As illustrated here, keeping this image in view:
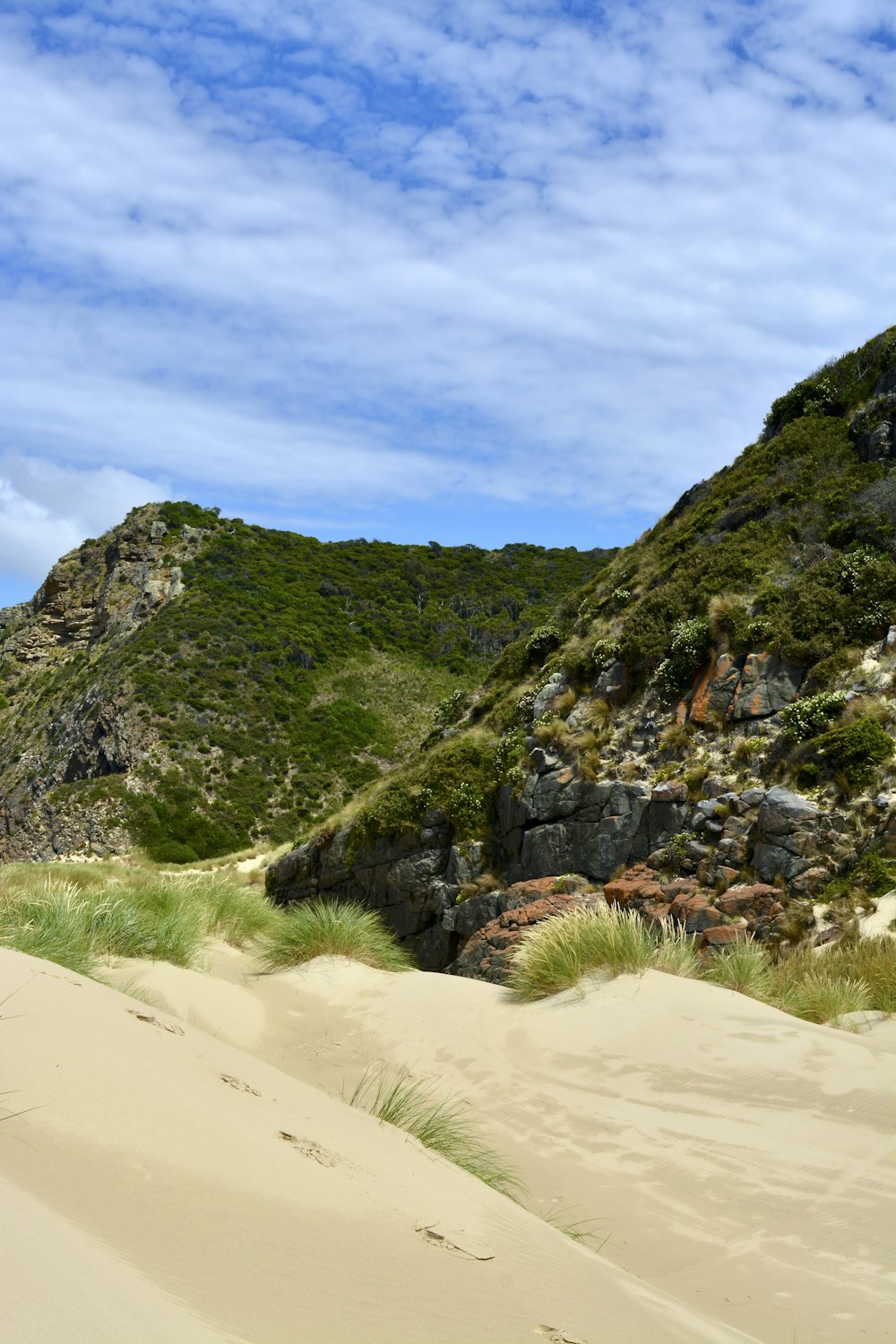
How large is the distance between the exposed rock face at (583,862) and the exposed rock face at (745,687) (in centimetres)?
171

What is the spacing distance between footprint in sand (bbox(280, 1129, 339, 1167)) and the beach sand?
2 centimetres

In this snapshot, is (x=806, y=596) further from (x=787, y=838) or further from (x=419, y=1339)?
(x=419, y=1339)

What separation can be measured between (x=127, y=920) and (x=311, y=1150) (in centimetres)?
590

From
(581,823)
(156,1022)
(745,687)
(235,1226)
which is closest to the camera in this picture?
(235,1226)

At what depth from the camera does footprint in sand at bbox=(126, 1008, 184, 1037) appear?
5.29 metres

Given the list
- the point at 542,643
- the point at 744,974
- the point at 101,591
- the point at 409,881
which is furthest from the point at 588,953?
the point at 101,591

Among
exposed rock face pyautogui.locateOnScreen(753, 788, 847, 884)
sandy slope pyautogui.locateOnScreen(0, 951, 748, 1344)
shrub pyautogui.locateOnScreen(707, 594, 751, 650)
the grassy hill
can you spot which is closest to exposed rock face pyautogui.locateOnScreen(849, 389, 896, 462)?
the grassy hill

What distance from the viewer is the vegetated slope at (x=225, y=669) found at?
165 ft

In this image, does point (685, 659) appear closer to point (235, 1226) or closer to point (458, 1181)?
point (458, 1181)

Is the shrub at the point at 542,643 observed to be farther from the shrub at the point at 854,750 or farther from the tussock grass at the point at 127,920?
the tussock grass at the point at 127,920

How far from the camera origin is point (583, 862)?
53.0ft

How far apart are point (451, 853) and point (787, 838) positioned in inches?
285

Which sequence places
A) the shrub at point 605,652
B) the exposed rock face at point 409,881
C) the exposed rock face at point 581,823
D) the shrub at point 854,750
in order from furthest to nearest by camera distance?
the shrub at point 605,652 → the exposed rock face at point 409,881 → the exposed rock face at point 581,823 → the shrub at point 854,750

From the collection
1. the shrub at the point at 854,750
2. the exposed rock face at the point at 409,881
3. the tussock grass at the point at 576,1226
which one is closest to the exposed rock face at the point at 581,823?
the exposed rock face at the point at 409,881
